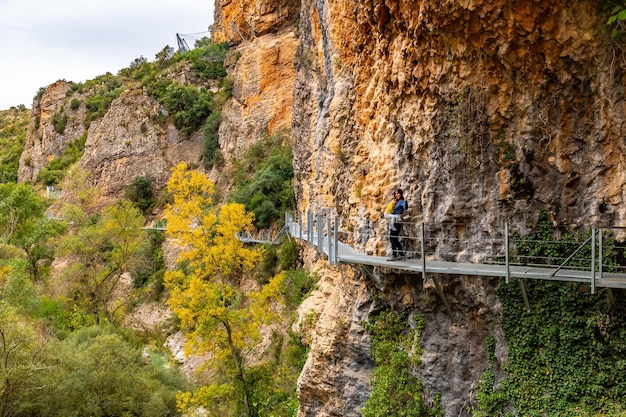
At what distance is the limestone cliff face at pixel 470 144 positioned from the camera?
749 cm

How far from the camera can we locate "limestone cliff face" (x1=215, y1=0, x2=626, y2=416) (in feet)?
24.6

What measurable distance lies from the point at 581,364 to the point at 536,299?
108 centimetres

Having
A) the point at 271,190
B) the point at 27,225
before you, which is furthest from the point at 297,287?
the point at 27,225

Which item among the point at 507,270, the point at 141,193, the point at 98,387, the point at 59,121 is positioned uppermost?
the point at 59,121

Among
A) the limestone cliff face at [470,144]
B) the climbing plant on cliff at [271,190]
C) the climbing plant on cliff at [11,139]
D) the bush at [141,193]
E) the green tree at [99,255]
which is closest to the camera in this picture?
the limestone cliff face at [470,144]

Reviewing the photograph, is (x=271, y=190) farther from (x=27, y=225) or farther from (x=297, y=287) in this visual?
(x=27, y=225)

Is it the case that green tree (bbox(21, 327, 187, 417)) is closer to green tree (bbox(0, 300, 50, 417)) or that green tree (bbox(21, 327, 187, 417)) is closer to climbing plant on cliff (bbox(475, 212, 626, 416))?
green tree (bbox(0, 300, 50, 417))

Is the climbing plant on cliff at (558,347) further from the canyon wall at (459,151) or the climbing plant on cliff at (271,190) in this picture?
the climbing plant on cliff at (271,190)

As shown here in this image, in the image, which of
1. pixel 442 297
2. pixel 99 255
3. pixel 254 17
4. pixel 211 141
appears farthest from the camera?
pixel 211 141

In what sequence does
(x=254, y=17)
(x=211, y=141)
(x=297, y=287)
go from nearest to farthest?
1. (x=297, y=287)
2. (x=254, y=17)
3. (x=211, y=141)

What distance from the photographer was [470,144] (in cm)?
845

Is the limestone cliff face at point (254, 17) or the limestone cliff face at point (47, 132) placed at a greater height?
the limestone cliff face at point (254, 17)

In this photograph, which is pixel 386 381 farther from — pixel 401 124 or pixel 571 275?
pixel 401 124

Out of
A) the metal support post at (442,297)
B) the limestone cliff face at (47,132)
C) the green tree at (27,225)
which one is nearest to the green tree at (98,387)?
the metal support post at (442,297)
